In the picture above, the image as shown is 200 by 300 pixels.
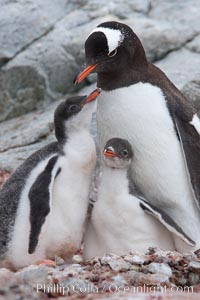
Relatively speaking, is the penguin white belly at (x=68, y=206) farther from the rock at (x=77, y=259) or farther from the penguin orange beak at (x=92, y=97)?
the penguin orange beak at (x=92, y=97)

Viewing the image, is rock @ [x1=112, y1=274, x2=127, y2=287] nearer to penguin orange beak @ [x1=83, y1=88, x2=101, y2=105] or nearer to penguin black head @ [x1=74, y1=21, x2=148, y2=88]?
penguin black head @ [x1=74, y1=21, x2=148, y2=88]

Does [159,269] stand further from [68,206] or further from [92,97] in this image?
[92,97]

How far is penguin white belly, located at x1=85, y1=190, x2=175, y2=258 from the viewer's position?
18.7 feet

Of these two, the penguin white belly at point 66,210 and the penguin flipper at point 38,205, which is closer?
the penguin flipper at point 38,205

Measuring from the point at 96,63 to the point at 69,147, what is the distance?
0.59 metres

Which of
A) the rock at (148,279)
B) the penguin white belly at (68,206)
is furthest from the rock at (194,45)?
the rock at (148,279)

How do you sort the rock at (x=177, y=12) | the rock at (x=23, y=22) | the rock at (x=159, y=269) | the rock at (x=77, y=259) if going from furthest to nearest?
the rock at (x=177, y=12) < the rock at (x=23, y=22) < the rock at (x=77, y=259) < the rock at (x=159, y=269)

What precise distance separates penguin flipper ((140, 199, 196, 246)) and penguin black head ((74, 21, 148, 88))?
88cm

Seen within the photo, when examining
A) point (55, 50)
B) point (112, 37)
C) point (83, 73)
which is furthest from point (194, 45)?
point (83, 73)

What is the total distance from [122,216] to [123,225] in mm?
60

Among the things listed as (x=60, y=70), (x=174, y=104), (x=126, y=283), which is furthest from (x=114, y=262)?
(x=60, y=70)

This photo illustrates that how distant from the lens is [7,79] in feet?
29.9

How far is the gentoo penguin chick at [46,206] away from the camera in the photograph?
5.67m

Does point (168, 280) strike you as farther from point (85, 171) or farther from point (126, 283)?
point (85, 171)
